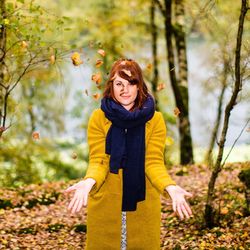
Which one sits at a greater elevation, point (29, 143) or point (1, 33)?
point (1, 33)

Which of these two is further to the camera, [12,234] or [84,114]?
[84,114]

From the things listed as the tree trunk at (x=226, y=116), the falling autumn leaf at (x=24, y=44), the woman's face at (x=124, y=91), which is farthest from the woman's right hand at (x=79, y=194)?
the falling autumn leaf at (x=24, y=44)

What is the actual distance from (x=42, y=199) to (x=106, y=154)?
478 cm

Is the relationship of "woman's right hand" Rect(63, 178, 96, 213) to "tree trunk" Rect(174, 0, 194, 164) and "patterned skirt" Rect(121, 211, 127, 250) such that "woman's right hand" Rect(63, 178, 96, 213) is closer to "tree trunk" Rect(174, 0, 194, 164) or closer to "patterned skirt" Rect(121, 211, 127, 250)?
"patterned skirt" Rect(121, 211, 127, 250)

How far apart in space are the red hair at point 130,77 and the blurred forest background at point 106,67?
52.8 inches

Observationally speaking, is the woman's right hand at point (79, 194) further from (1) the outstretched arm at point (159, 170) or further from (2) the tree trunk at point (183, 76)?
(2) the tree trunk at point (183, 76)

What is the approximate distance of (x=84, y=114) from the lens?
20.9 meters

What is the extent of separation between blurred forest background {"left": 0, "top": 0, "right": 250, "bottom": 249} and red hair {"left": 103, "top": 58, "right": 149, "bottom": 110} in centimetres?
134

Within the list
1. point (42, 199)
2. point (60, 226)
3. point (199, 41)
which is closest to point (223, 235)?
point (60, 226)

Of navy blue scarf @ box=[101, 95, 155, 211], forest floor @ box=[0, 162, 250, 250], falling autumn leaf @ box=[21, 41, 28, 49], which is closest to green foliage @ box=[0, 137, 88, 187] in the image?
forest floor @ box=[0, 162, 250, 250]

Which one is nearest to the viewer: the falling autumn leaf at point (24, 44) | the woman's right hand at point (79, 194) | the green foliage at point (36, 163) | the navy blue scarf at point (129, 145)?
the woman's right hand at point (79, 194)

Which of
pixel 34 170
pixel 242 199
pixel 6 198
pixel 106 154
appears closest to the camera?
pixel 106 154

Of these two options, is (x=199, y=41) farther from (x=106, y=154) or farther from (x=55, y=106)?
(x=106, y=154)

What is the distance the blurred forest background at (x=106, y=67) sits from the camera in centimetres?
566
